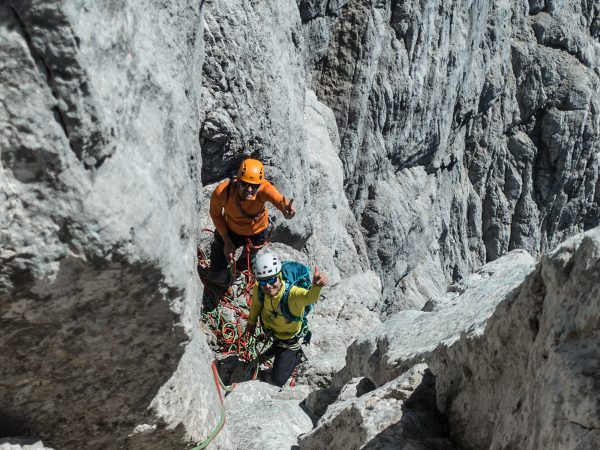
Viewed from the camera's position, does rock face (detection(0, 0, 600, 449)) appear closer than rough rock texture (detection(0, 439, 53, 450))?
Yes

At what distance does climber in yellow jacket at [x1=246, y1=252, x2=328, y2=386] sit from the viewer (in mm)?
8336

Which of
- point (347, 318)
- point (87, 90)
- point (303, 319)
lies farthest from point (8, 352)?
point (347, 318)

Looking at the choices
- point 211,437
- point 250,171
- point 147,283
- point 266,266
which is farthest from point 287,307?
point 147,283

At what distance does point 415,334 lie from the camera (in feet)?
22.4

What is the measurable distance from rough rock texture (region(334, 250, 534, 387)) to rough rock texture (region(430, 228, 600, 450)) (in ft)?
2.45

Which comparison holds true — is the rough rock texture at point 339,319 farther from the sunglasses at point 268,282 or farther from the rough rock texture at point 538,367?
the rough rock texture at point 538,367

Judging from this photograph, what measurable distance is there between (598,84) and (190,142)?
128 ft

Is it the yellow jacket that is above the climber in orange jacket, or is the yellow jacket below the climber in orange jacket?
below

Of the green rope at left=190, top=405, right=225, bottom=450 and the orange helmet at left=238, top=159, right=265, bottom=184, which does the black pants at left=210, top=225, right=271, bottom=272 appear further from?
the green rope at left=190, top=405, right=225, bottom=450

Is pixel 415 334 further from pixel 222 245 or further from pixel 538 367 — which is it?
pixel 222 245

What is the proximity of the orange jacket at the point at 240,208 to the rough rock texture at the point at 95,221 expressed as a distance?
4.92m

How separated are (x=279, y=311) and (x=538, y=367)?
5733 millimetres

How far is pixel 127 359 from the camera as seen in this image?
3703mm

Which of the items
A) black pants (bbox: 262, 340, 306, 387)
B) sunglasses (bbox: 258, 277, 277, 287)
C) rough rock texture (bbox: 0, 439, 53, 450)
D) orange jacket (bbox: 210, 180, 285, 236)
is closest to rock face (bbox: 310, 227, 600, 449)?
rough rock texture (bbox: 0, 439, 53, 450)
